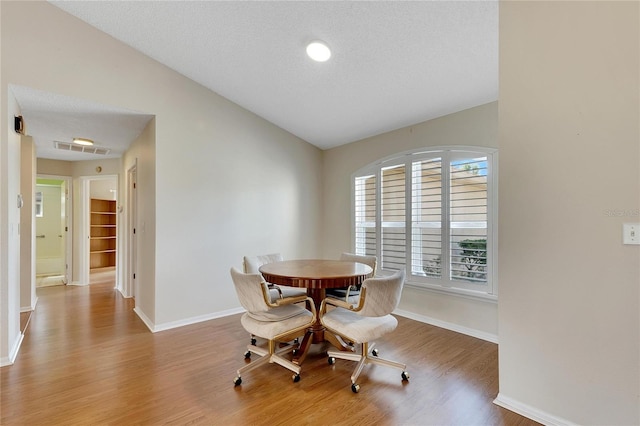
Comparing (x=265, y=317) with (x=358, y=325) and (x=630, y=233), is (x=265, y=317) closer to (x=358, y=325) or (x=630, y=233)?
(x=358, y=325)

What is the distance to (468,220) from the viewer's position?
3.17m

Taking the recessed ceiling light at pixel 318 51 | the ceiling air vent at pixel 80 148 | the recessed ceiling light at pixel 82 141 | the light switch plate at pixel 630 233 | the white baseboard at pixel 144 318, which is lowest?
the white baseboard at pixel 144 318

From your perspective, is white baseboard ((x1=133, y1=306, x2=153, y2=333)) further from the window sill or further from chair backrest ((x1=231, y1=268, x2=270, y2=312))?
the window sill

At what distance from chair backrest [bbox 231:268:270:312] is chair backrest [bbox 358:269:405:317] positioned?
2.45 ft

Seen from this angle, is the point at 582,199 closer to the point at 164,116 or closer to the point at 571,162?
the point at 571,162

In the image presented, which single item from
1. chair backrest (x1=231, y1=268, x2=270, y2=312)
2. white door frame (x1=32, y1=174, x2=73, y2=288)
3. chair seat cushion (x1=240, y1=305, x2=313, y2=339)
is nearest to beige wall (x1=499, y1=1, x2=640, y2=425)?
chair seat cushion (x1=240, y1=305, x2=313, y2=339)

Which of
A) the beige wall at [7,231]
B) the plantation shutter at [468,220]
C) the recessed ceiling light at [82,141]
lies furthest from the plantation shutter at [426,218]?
the recessed ceiling light at [82,141]

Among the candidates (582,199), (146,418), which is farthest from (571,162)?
(146,418)

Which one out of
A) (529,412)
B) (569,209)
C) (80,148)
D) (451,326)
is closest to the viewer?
(569,209)

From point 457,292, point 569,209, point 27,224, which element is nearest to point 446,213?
point 457,292

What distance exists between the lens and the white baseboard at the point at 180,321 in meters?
3.23

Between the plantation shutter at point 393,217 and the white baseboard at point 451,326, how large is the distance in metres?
0.61

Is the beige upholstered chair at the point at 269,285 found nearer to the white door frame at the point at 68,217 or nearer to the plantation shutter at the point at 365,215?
the plantation shutter at the point at 365,215

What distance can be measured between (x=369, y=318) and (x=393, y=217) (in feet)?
6.34
